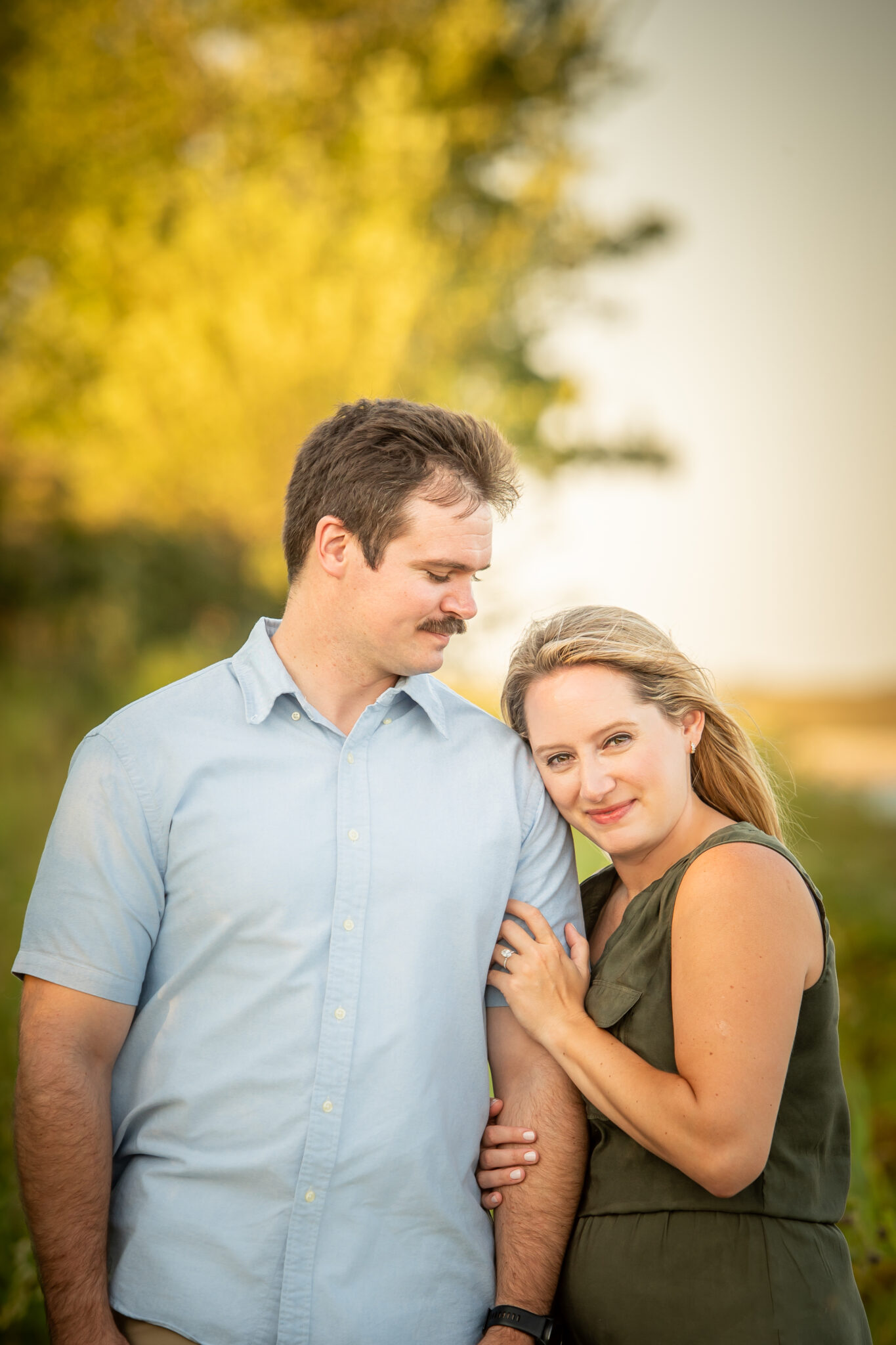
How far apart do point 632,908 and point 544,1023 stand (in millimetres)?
263

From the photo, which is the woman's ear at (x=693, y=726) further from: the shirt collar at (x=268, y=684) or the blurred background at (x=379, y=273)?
the blurred background at (x=379, y=273)

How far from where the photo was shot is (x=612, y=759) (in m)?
1.87

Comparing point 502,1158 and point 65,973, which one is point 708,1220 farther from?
point 65,973

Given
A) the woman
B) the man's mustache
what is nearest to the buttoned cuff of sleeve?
the woman

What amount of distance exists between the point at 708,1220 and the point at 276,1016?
78cm

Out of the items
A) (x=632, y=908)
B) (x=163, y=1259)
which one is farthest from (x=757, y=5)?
(x=163, y=1259)

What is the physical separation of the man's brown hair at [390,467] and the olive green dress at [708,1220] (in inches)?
31.0

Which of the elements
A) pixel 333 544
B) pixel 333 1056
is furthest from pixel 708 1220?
pixel 333 544

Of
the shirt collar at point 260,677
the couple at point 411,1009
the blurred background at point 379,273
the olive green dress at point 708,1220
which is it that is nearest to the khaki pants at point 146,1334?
the couple at point 411,1009

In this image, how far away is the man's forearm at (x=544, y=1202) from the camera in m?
1.76

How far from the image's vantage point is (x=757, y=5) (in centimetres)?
834

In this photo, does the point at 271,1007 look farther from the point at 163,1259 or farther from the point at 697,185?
the point at 697,185

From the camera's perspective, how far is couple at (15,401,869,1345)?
1634 millimetres

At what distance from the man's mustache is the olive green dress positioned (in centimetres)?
60
